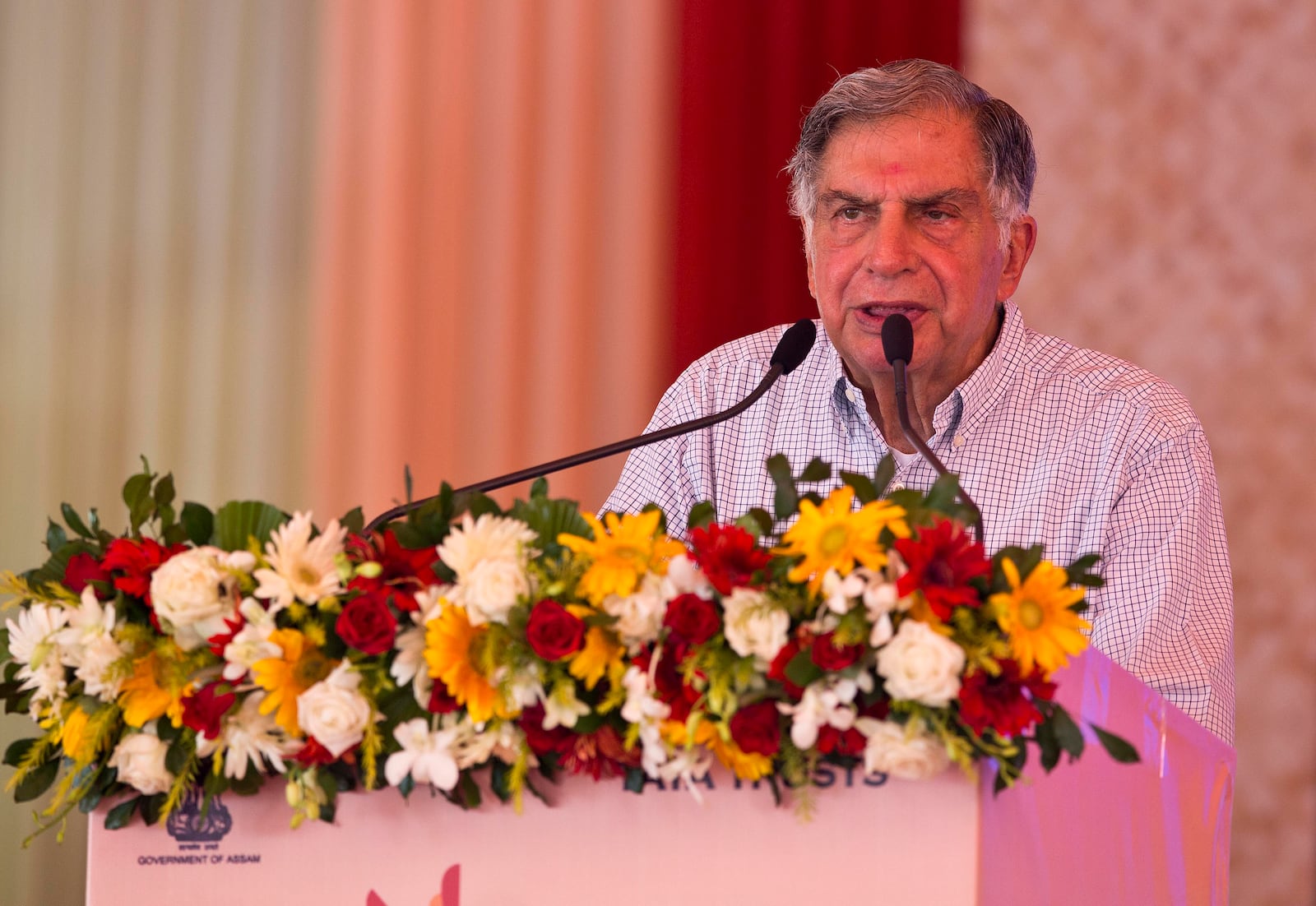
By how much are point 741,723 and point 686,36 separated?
279 centimetres

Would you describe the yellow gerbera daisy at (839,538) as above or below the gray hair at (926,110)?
below

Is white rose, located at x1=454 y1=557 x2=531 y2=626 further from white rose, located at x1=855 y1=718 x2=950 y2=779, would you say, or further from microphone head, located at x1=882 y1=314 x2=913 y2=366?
microphone head, located at x1=882 y1=314 x2=913 y2=366

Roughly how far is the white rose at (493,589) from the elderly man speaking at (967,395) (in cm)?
94

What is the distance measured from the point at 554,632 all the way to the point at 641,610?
6 centimetres

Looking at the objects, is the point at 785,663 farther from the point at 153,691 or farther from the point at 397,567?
the point at 153,691

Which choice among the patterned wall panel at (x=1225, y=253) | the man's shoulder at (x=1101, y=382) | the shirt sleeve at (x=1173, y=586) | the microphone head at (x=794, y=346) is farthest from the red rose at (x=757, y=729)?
the patterned wall panel at (x=1225, y=253)

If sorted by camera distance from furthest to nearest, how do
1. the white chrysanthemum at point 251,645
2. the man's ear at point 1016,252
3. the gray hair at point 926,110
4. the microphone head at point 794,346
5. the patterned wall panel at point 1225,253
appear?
the patterned wall panel at point 1225,253 < the man's ear at point 1016,252 < the gray hair at point 926,110 < the microphone head at point 794,346 < the white chrysanthemum at point 251,645

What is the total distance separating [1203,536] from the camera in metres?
1.77

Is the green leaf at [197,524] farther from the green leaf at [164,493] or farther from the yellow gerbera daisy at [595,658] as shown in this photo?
the yellow gerbera daisy at [595,658]

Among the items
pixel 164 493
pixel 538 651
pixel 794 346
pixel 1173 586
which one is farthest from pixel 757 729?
pixel 1173 586

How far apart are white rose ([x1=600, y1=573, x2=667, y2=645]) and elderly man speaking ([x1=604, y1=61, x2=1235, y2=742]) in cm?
91

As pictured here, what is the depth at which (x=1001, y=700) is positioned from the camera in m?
0.87

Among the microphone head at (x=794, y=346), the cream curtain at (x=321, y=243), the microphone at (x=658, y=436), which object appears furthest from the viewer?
the cream curtain at (x=321, y=243)

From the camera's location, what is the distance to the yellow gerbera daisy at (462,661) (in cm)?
92
